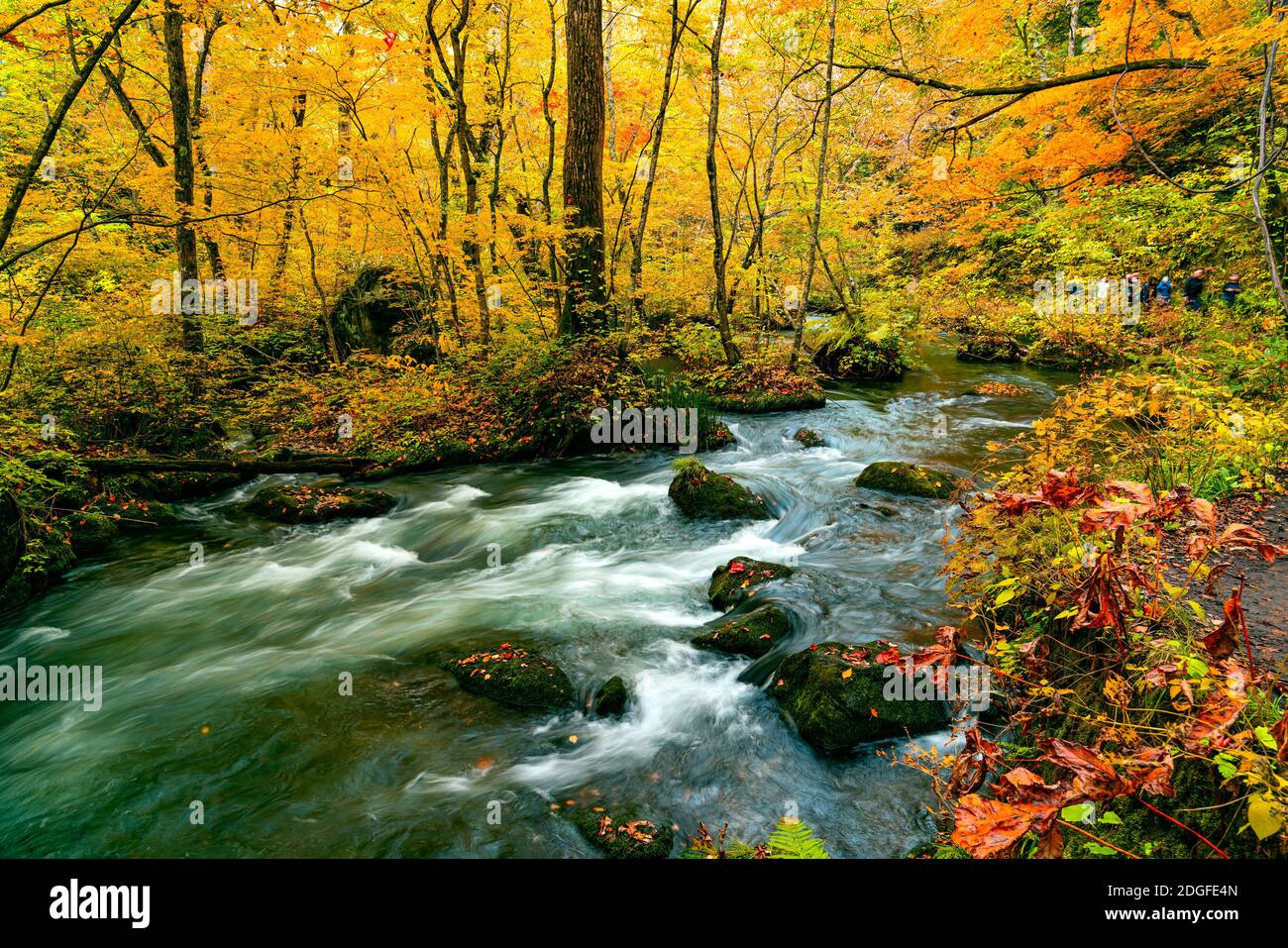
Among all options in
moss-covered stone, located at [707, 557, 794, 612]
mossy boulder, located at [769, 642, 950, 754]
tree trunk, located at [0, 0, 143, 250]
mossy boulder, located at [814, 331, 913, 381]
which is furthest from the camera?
mossy boulder, located at [814, 331, 913, 381]

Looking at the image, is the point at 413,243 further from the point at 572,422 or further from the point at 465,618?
the point at 465,618

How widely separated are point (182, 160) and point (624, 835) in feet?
45.3

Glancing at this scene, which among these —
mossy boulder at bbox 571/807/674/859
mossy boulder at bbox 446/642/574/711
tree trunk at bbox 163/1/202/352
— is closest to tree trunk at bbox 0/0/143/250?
tree trunk at bbox 163/1/202/352

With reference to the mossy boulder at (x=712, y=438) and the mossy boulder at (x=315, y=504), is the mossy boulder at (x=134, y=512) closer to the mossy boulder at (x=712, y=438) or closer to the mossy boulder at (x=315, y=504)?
the mossy boulder at (x=315, y=504)

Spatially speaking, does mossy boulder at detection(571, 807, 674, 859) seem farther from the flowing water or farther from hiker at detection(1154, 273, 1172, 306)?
hiker at detection(1154, 273, 1172, 306)

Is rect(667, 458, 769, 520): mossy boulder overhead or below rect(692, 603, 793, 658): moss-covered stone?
overhead

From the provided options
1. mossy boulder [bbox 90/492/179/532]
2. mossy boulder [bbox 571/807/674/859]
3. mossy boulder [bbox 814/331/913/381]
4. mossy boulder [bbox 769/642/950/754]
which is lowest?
mossy boulder [bbox 571/807/674/859]

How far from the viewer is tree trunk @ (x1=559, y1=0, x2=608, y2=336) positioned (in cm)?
1058

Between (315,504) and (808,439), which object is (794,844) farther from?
(808,439)

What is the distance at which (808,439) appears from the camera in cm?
1140

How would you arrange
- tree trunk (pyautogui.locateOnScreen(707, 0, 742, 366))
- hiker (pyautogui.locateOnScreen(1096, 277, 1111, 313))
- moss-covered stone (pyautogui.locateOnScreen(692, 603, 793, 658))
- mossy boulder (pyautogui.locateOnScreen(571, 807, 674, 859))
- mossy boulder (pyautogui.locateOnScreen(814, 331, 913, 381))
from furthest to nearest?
1. mossy boulder (pyautogui.locateOnScreen(814, 331, 913, 381))
2. hiker (pyautogui.locateOnScreen(1096, 277, 1111, 313))
3. tree trunk (pyautogui.locateOnScreen(707, 0, 742, 366))
4. moss-covered stone (pyautogui.locateOnScreen(692, 603, 793, 658))
5. mossy boulder (pyautogui.locateOnScreen(571, 807, 674, 859))
